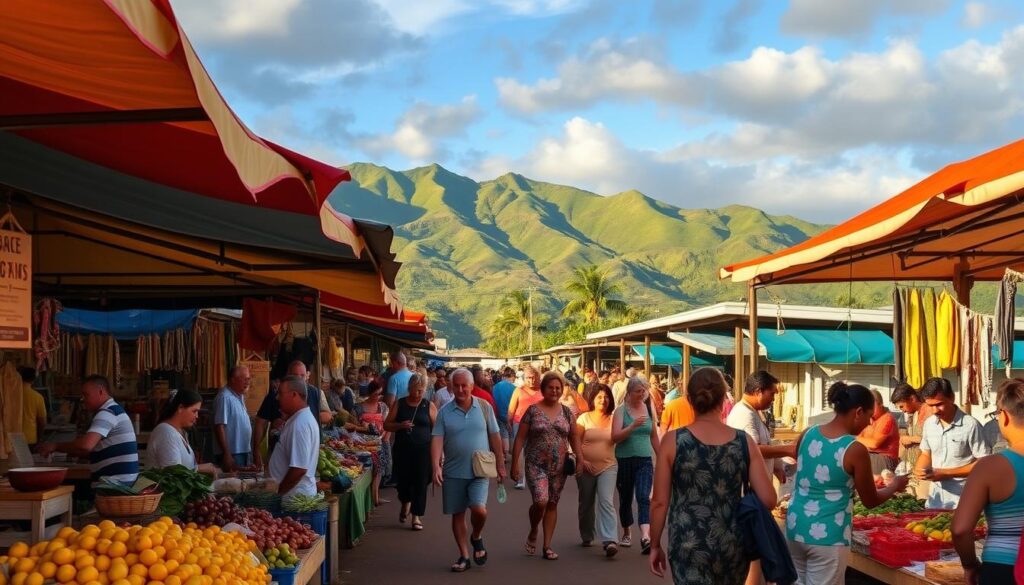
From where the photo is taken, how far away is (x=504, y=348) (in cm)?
11725

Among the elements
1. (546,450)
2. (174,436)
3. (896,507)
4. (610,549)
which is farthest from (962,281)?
(174,436)

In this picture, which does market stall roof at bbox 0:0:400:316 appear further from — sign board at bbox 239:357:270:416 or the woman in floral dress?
sign board at bbox 239:357:270:416

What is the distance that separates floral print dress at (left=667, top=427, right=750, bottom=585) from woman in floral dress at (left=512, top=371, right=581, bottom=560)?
455 cm

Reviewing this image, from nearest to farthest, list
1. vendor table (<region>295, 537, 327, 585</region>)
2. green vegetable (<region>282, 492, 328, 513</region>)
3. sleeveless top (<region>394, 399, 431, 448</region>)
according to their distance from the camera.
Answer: vendor table (<region>295, 537, 327, 585</region>) < green vegetable (<region>282, 492, 328, 513</region>) < sleeveless top (<region>394, 399, 431, 448</region>)

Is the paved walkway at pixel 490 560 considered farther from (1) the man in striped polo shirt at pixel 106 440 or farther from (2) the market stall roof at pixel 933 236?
(2) the market stall roof at pixel 933 236

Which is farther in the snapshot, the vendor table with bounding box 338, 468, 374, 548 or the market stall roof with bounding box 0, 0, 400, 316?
the vendor table with bounding box 338, 468, 374, 548

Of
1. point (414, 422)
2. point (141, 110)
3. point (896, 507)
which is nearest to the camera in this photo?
point (141, 110)

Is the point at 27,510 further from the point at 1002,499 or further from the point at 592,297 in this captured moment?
the point at 592,297

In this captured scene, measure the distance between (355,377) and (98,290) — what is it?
13.4 metres

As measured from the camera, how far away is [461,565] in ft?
32.0

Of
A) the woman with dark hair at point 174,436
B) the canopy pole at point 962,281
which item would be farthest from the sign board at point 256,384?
the canopy pole at point 962,281

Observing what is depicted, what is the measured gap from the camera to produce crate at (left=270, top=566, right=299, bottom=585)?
655cm

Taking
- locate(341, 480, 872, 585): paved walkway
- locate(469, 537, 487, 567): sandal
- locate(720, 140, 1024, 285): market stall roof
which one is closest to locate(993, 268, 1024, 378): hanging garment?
locate(720, 140, 1024, 285): market stall roof

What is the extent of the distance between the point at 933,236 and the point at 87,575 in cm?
656
